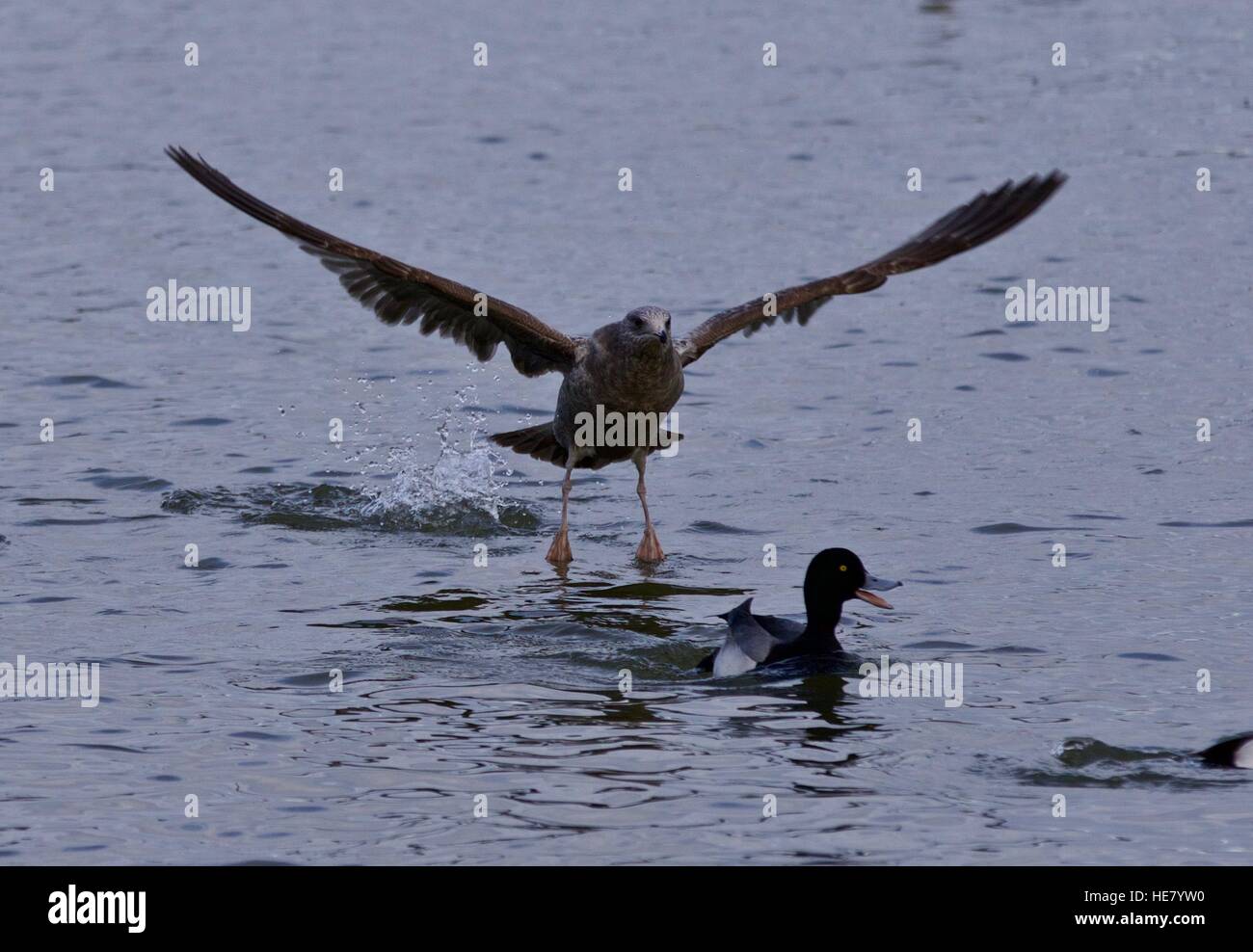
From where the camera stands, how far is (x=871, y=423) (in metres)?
15.4

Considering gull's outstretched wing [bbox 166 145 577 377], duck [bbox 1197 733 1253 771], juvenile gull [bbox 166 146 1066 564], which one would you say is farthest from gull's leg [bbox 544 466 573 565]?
duck [bbox 1197 733 1253 771]

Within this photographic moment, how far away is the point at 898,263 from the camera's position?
1312 centimetres

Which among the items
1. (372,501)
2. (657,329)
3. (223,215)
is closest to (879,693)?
(657,329)

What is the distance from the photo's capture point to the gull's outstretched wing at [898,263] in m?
12.7

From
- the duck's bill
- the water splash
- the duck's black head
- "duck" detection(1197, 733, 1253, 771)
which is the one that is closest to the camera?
"duck" detection(1197, 733, 1253, 771)

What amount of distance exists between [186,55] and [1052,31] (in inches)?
513

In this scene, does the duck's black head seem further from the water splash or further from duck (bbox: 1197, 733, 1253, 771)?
the water splash

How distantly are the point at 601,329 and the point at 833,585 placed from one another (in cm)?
378

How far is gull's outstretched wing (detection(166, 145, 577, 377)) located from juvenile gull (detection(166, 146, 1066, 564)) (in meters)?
0.01

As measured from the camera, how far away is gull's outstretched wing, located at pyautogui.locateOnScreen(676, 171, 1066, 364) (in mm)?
12703

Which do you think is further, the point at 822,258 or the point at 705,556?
the point at 822,258
